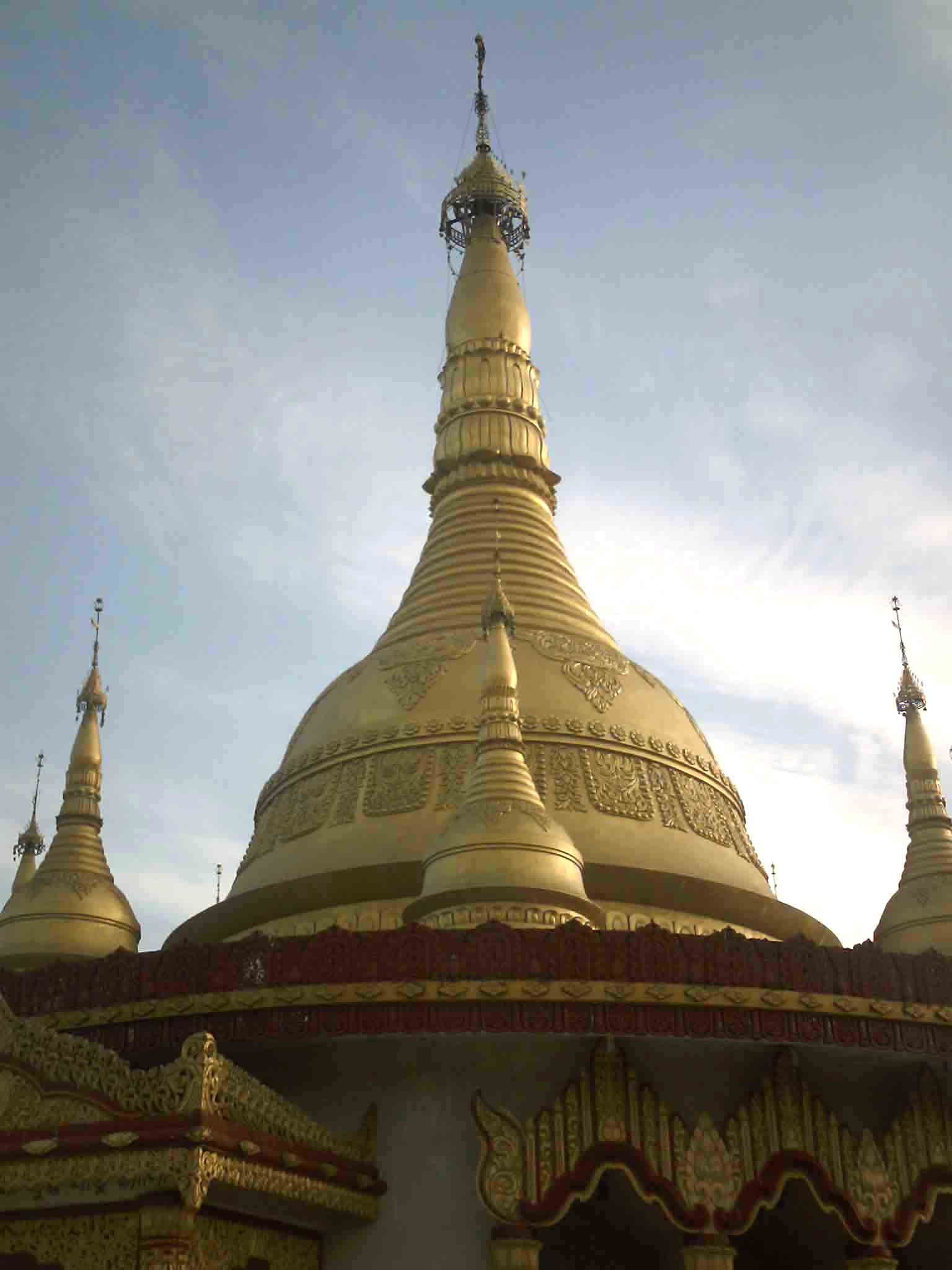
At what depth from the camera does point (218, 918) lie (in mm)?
20906

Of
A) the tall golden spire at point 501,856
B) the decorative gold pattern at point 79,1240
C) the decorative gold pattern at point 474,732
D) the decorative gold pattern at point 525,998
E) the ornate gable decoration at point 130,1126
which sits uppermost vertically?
the decorative gold pattern at point 474,732

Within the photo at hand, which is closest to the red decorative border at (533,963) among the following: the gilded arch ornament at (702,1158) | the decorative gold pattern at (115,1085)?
the gilded arch ornament at (702,1158)

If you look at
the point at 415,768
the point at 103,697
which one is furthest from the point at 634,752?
the point at 103,697

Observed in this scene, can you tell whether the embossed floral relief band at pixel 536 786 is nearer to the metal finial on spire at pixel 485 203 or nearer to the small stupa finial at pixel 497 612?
the small stupa finial at pixel 497 612

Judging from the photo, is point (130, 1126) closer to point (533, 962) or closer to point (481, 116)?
point (533, 962)

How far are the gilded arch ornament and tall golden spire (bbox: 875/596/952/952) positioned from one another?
561 centimetres

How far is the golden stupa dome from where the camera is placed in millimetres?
19969

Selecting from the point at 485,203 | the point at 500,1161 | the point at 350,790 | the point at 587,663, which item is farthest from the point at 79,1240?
the point at 485,203

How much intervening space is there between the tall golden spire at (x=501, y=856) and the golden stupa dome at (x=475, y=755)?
19 centimetres

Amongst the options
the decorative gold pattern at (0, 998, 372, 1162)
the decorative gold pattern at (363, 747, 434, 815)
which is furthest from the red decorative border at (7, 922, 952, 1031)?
the decorative gold pattern at (363, 747, 434, 815)

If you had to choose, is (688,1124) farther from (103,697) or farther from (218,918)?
(103,697)

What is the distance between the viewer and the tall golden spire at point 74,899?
21.1m

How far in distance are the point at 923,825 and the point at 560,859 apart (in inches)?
290

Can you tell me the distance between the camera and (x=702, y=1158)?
46.1 ft
